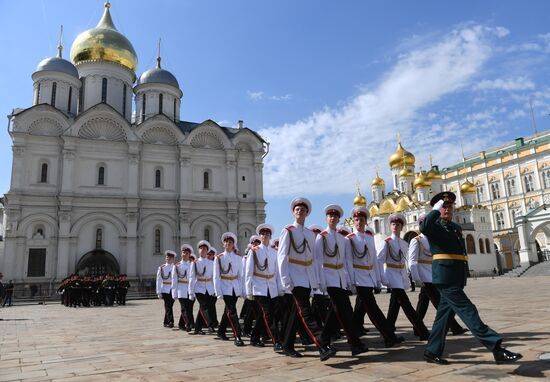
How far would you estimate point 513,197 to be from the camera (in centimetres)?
4938

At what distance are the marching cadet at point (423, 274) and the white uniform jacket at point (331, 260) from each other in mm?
1468

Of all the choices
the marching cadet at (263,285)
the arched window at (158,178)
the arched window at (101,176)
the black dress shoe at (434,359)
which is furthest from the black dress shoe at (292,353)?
the arched window at (158,178)

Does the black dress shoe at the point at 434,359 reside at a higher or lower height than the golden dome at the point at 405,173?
lower

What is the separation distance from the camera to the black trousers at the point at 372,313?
570 centimetres

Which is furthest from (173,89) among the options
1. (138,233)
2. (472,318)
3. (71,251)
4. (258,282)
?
(472,318)

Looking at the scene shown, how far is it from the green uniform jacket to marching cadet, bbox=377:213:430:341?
175 centimetres

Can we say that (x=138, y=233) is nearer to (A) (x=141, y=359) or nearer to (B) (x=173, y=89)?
(B) (x=173, y=89)

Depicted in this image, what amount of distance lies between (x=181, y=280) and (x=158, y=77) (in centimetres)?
3137

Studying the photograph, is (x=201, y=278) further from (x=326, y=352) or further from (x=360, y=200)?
(x=360, y=200)

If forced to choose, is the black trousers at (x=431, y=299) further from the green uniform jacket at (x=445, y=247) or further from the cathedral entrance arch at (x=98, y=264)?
the cathedral entrance arch at (x=98, y=264)

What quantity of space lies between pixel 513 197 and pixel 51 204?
4862 centimetres

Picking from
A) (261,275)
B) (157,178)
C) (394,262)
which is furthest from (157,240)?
(394,262)

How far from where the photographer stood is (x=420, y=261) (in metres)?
6.87

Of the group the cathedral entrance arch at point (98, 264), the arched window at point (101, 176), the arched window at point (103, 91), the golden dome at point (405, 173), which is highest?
the arched window at point (103, 91)
